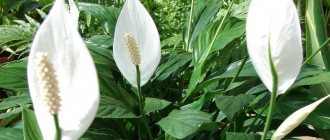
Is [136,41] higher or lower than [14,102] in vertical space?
higher

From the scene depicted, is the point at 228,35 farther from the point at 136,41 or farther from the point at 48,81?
the point at 48,81

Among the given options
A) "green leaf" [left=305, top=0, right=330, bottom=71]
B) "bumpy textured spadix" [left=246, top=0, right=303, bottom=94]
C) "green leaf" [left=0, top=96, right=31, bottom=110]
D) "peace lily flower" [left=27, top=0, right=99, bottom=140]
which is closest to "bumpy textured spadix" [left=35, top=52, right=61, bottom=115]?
"peace lily flower" [left=27, top=0, right=99, bottom=140]

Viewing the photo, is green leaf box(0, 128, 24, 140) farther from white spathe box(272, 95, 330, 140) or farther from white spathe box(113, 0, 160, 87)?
white spathe box(272, 95, 330, 140)

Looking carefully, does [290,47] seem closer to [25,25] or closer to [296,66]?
[296,66]

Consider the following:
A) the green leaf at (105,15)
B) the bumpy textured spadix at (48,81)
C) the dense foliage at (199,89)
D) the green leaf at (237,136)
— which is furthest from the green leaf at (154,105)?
the bumpy textured spadix at (48,81)

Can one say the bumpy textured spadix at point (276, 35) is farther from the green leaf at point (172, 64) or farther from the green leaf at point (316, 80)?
the green leaf at point (172, 64)

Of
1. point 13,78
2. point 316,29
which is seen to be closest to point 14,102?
point 13,78
